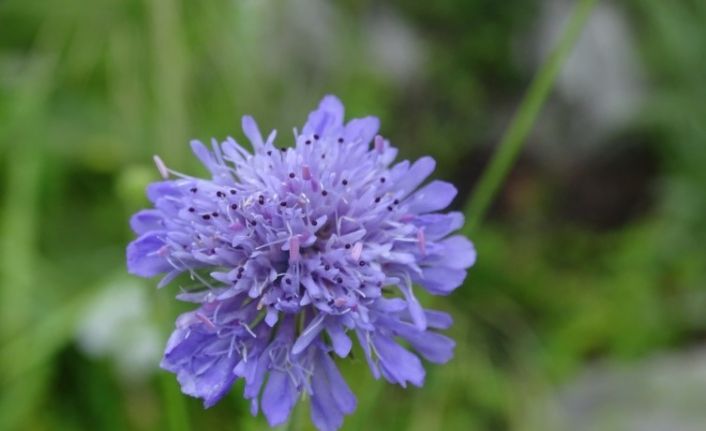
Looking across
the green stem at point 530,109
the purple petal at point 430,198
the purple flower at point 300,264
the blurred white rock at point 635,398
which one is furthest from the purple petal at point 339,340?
the blurred white rock at point 635,398

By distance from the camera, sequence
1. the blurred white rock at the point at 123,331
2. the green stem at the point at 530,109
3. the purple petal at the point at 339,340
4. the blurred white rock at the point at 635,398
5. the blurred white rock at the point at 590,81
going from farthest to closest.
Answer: the blurred white rock at the point at 590,81
the blurred white rock at the point at 635,398
the blurred white rock at the point at 123,331
the green stem at the point at 530,109
the purple petal at the point at 339,340

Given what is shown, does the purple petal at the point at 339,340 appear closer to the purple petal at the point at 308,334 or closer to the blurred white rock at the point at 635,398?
the purple petal at the point at 308,334

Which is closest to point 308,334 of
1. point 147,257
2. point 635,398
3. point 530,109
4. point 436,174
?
point 147,257

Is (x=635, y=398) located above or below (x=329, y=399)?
below

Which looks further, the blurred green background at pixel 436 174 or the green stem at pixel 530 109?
the blurred green background at pixel 436 174

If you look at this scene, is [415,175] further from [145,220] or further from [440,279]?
[145,220]

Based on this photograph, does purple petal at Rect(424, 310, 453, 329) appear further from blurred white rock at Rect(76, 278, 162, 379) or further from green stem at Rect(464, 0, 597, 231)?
blurred white rock at Rect(76, 278, 162, 379)

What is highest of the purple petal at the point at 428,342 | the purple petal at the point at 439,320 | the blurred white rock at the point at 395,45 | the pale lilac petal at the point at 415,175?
the pale lilac petal at the point at 415,175
